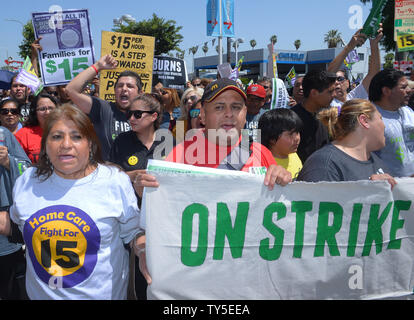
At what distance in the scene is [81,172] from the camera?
6.85ft

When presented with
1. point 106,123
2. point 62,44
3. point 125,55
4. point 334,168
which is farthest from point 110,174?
point 62,44

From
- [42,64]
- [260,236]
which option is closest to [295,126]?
[260,236]

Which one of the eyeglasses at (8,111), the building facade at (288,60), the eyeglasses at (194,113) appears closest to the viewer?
the eyeglasses at (194,113)

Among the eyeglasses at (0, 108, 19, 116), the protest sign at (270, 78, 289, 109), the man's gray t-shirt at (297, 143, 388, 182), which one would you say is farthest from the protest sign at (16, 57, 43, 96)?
the man's gray t-shirt at (297, 143, 388, 182)

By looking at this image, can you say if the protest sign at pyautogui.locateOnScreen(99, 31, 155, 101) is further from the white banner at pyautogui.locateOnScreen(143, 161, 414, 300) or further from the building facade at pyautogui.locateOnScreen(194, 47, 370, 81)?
the building facade at pyautogui.locateOnScreen(194, 47, 370, 81)

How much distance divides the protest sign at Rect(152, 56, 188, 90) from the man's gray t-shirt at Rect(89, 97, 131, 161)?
3.25 metres

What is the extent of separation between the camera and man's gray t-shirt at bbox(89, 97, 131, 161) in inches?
147

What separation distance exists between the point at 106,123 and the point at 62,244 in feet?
6.68

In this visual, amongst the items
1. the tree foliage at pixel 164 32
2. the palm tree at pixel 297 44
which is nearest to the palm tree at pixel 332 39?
the palm tree at pixel 297 44

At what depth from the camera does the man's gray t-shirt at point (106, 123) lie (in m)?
3.73

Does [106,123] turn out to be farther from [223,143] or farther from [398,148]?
[398,148]

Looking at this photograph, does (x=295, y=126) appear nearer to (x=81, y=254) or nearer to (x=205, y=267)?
(x=205, y=267)

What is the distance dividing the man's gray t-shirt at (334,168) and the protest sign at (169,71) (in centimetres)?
502

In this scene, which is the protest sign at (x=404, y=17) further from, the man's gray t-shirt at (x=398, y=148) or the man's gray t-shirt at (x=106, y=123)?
the man's gray t-shirt at (x=106, y=123)
